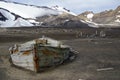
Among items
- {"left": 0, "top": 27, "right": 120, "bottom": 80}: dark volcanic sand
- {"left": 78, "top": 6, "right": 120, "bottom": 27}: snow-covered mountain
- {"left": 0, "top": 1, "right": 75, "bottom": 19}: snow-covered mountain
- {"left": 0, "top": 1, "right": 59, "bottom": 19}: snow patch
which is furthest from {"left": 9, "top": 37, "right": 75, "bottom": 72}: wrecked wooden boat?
{"left": 78, "top": 6, "right": 120, "bottom": 27}: snow-covered mountain

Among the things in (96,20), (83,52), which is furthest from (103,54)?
(96,20)

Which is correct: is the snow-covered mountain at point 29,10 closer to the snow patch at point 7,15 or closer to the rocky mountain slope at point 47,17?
the rocky mountain slope at point 47,17

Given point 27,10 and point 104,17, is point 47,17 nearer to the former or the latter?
point 27,10

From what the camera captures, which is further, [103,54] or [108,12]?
[108,12]

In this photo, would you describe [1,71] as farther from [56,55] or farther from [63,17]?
[63,17]

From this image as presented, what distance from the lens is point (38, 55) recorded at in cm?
2047

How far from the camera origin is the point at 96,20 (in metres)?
145

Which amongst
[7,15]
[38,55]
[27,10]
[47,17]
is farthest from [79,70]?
[47,17]

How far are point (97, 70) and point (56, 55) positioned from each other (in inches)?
130

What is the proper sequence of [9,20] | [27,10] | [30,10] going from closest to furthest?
[9,20], [27,10], [30,10]

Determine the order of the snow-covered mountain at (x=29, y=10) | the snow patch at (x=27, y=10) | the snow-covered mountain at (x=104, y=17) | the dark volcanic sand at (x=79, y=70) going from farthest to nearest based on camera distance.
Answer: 1. the snow-covered mountain at (x=104, y=17)
2. the snow-covered mountain at (x=29, y=10)
3. the snow patch at (x=27, y=10)
4. the dark volcanic sand at (x=79, y=70)

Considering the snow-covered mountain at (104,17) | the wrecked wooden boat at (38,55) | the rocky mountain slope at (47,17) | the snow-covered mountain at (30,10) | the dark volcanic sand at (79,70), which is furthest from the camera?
the snow-covered mountain at (104,17)

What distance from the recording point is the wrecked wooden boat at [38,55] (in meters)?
20.4

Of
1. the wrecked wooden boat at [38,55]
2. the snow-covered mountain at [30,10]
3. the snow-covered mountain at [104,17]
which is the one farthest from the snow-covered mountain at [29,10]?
the wrecked wooden boat at [38,55]
